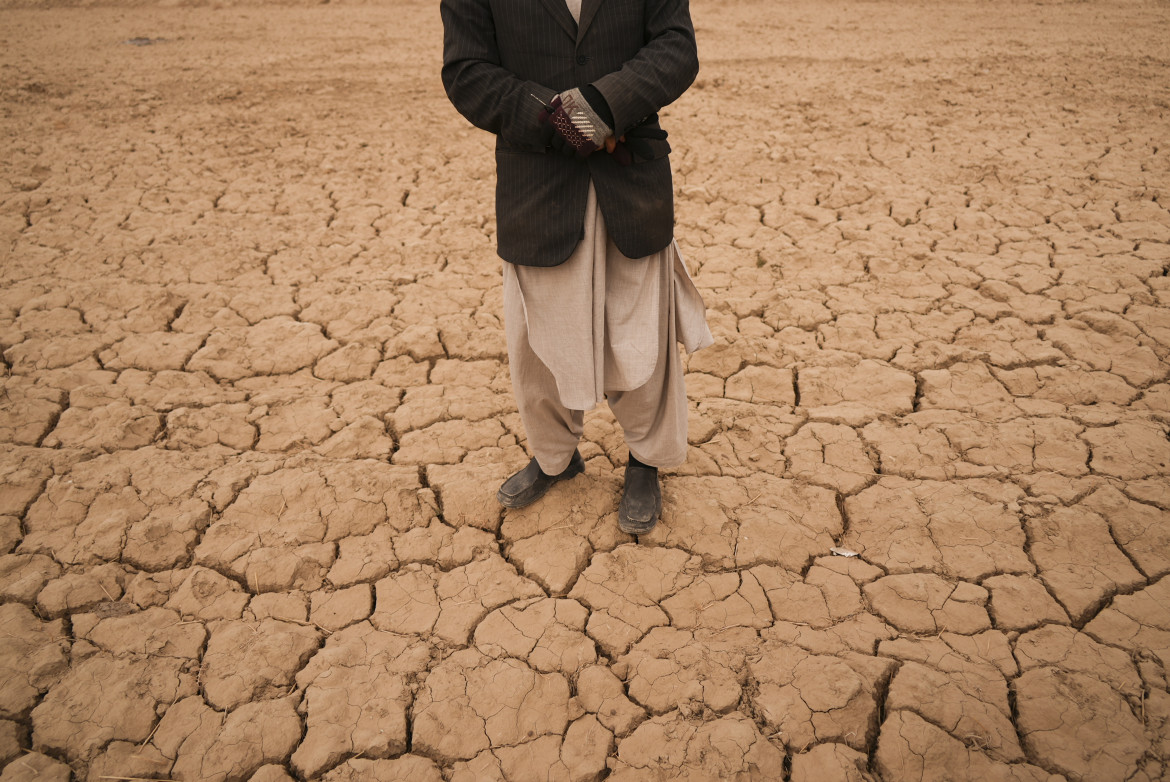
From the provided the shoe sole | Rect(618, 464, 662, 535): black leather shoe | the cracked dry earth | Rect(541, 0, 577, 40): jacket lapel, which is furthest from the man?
the cracked dry earth

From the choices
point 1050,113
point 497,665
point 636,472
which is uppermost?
point 1050,113

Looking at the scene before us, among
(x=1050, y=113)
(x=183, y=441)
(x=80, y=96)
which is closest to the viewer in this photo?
(x=183, y=441)

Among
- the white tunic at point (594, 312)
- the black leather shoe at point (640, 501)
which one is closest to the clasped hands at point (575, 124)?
the white tunic at point (594, 312)

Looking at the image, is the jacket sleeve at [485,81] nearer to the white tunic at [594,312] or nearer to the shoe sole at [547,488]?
the white tunic at [594,312]

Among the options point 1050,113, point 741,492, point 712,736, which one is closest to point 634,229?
point 741,492

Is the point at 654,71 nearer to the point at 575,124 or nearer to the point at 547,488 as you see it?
the point at 575,124

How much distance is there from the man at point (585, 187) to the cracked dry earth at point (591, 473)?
59 cm

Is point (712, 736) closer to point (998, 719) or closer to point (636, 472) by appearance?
point (998, 719)

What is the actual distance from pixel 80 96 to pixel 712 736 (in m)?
6.24

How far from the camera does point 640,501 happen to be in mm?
2057

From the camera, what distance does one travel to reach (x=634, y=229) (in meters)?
1.59

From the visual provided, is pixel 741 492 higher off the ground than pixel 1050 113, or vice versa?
pixel 1050 113

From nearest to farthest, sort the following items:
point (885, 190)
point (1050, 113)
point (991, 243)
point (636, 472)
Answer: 1. point (636, 472)
2. point (991, 243)
3. point (885, 190)
4. point (1050, 113)

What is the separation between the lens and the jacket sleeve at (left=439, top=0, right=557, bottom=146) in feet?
4.78
